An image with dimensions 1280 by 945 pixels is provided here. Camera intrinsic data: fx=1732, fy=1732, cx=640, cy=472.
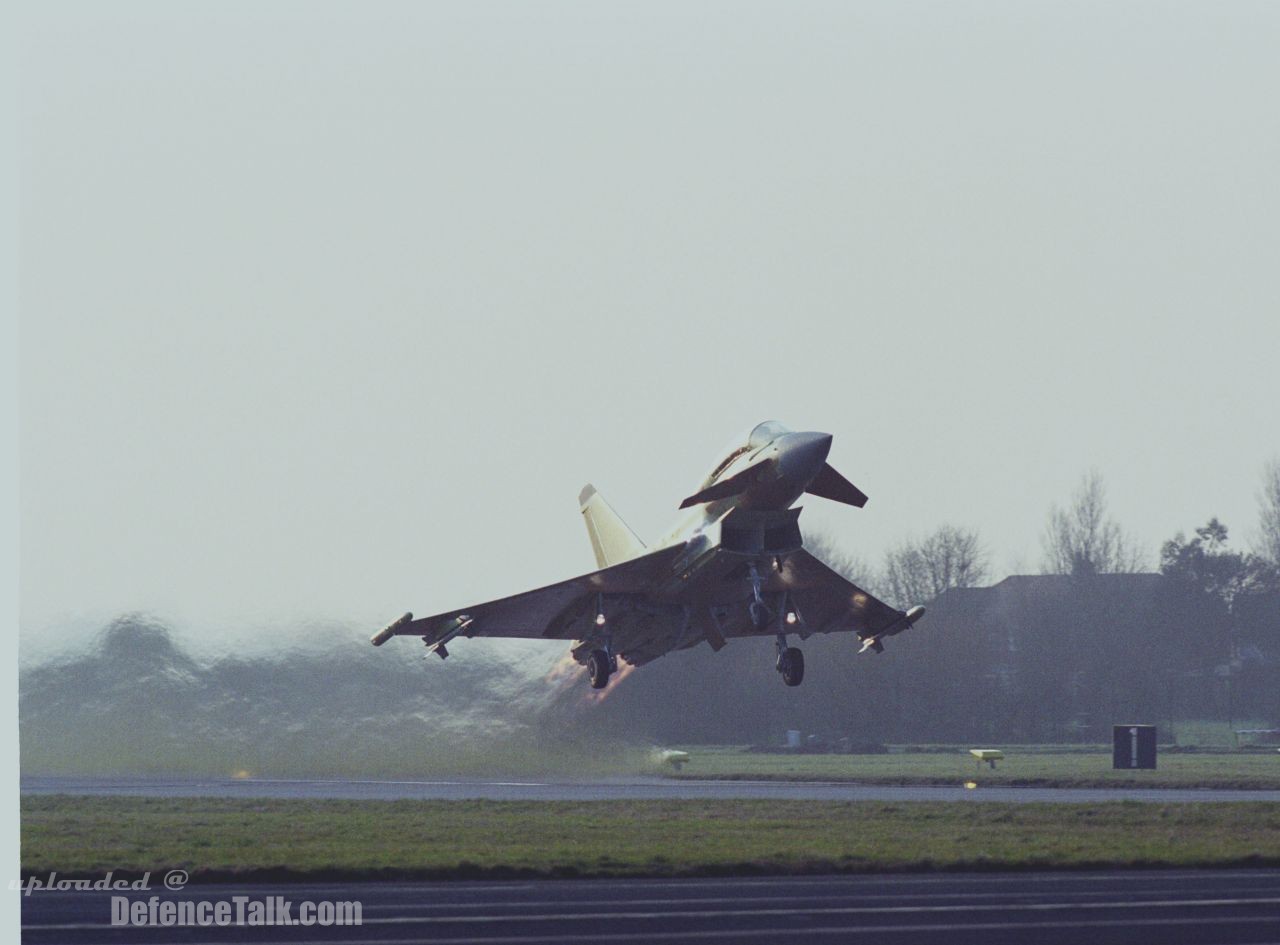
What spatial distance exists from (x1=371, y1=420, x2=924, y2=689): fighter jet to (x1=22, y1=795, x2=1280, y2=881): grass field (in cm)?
358

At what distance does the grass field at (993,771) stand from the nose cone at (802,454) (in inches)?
687

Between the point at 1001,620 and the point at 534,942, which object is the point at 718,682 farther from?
the point at 534,942

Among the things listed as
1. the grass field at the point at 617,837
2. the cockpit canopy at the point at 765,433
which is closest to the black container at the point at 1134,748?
the grass field at the point at 617,837

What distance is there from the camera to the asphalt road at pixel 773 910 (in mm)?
18156

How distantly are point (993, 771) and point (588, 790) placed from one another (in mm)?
13861

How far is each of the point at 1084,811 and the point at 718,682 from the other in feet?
80.9

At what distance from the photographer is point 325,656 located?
4678 centimetres

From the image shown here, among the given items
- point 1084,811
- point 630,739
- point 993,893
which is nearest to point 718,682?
point 630,739

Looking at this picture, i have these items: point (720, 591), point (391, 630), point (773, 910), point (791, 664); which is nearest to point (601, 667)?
point (720, 591)

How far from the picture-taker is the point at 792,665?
119 ft

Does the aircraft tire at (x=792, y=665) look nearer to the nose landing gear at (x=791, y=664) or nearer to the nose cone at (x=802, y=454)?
the nose landing gear at (x=791, y=664)

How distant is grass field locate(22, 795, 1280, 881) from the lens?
26.3m

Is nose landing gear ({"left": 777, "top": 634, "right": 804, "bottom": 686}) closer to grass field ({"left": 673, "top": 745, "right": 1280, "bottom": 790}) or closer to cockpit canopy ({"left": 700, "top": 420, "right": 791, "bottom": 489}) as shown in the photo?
cockpit canopy ({"left": 700, "top": 420, "right": 791, "bottom": 489})

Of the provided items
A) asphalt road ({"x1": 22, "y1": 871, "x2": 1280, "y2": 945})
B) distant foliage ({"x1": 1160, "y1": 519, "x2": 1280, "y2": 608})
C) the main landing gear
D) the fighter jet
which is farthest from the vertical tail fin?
distant foliage ({"x1": 1160, "y1": 519, "x2": 1280, "y2": 608})
